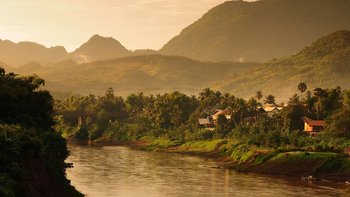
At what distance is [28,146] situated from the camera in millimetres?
47781

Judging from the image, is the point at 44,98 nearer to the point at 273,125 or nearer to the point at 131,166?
the point at 131,166

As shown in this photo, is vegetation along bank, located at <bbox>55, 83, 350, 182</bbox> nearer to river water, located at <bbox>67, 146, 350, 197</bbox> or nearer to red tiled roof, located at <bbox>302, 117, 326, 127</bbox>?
red tiled roof, located at <bbox>302, 117, 326, 127</bbox>

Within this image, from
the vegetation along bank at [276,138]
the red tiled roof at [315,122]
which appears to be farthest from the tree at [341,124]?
the red tiled roof at [315,122]

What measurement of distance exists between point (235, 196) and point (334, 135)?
6526cm

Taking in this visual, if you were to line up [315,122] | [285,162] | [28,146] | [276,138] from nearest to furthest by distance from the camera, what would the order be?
[28,146]
[285,162]
[276,138]
[315,122]

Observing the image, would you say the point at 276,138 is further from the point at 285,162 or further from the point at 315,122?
the point at 315,122

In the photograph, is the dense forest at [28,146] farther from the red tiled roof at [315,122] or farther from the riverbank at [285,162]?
the red tiled roof at [315,122]

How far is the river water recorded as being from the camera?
80.6 m

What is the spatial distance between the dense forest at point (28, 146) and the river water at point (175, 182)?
986 cm

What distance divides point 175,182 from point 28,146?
4533cm

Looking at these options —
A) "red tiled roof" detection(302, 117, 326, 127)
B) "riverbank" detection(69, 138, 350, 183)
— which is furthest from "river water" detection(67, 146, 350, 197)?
"red tiled roof" detection(302, 117, 326, 127)

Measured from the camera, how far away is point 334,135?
136750 mm

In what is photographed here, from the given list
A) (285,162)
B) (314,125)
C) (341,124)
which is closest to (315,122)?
(314,125)

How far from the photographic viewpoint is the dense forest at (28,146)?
4144 cm
